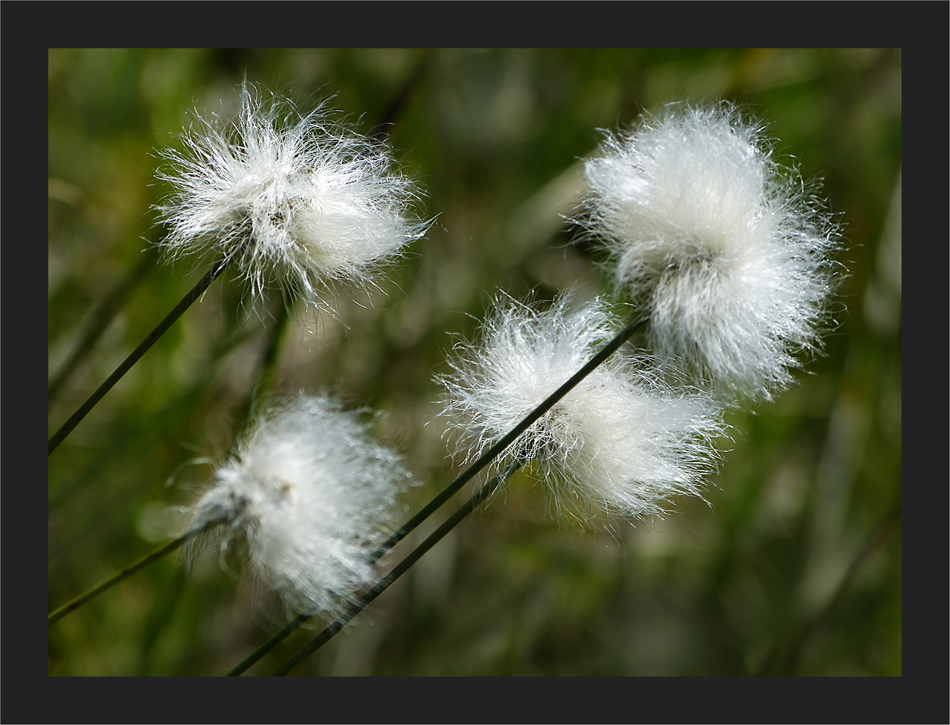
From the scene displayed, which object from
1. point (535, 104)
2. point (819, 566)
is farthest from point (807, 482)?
point (535, 104)

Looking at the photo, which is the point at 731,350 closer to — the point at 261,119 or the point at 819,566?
the point at 261,119

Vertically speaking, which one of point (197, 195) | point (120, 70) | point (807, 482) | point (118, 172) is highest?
point (120, 70)

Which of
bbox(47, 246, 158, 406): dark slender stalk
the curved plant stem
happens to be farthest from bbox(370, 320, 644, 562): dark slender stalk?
bbox(47, 246, 158, 406): dark slender stalk

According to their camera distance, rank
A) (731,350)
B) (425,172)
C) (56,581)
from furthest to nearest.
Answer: (425,172) < (56,581) < (731,350)

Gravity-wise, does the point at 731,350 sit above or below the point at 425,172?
below

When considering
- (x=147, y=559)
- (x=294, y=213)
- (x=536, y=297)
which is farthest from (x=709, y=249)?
(x=536, y=297)

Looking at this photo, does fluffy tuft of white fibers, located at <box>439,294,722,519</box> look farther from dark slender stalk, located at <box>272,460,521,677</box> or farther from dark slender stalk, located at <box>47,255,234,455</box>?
dark slender stalk, located at <box>47,255,234,455</box>

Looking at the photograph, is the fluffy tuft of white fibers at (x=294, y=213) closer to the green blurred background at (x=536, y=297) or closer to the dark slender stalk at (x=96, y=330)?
the dark slender stalk at (x=96, y=330)

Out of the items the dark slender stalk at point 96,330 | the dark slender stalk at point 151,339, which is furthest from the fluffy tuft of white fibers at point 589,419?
the dark slender stalk at point 96,330
